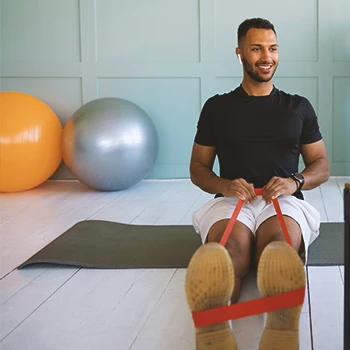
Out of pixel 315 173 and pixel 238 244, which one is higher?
pixel 315 173

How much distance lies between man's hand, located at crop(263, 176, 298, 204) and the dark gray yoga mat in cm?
51

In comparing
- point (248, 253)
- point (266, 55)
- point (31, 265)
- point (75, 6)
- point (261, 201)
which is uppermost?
point (75, 6)

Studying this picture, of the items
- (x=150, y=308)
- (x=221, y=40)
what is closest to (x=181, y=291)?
(x=150, y=308)

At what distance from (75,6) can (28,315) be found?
3.36 m

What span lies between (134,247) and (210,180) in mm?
702

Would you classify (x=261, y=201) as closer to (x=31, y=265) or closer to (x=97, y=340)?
(x=97, y=340)

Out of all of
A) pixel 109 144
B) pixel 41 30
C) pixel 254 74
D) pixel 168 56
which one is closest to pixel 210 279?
pixel 254 74

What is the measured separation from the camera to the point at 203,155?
2.52 meters

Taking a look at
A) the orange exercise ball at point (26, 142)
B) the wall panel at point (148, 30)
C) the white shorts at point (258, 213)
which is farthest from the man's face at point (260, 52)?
the wall panel at point (148, 30)

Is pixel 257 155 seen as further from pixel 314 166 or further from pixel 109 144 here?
pixel 109 144

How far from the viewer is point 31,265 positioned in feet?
8.87

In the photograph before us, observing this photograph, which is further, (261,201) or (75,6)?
(75,6)

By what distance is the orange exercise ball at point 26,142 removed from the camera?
174 inches

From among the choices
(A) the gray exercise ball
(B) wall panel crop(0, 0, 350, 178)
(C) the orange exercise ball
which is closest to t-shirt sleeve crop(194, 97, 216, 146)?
(A) the gray exercise ball
